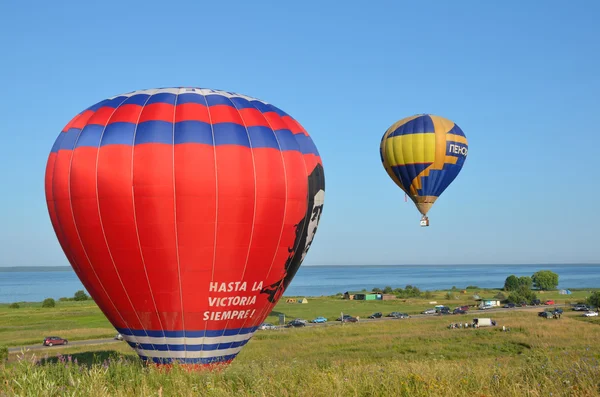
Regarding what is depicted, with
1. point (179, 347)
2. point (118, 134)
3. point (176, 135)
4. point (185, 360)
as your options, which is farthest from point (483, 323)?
point (118, 134)

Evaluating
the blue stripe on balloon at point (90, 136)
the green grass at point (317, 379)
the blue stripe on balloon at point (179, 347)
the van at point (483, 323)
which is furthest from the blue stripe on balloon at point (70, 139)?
the van at point (483, 323)

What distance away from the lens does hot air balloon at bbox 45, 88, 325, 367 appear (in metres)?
16.9

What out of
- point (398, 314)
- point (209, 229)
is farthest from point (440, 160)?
point (398, 314)

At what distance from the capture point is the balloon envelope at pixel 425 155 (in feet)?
119

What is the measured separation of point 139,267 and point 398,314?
50.9 m

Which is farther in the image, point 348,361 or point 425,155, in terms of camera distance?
point 425,155

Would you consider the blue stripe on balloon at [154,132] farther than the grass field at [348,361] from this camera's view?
Yes

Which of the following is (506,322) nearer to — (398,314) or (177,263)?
(398,314)

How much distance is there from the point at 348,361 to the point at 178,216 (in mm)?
16199

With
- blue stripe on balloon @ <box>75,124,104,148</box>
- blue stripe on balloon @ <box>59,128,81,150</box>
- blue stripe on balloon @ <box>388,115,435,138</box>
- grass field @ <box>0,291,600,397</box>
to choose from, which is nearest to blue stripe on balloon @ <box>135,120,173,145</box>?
blue stripe on balloon @ <box>75,124,104,148</box>

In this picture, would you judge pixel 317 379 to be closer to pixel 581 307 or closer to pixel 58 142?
pixel 58 142

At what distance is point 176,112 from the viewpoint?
18.1 m

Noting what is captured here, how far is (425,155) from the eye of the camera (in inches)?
1435

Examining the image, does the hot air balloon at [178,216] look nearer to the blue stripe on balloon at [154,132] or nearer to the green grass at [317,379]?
the blue stripe on balloon at [154,132]
